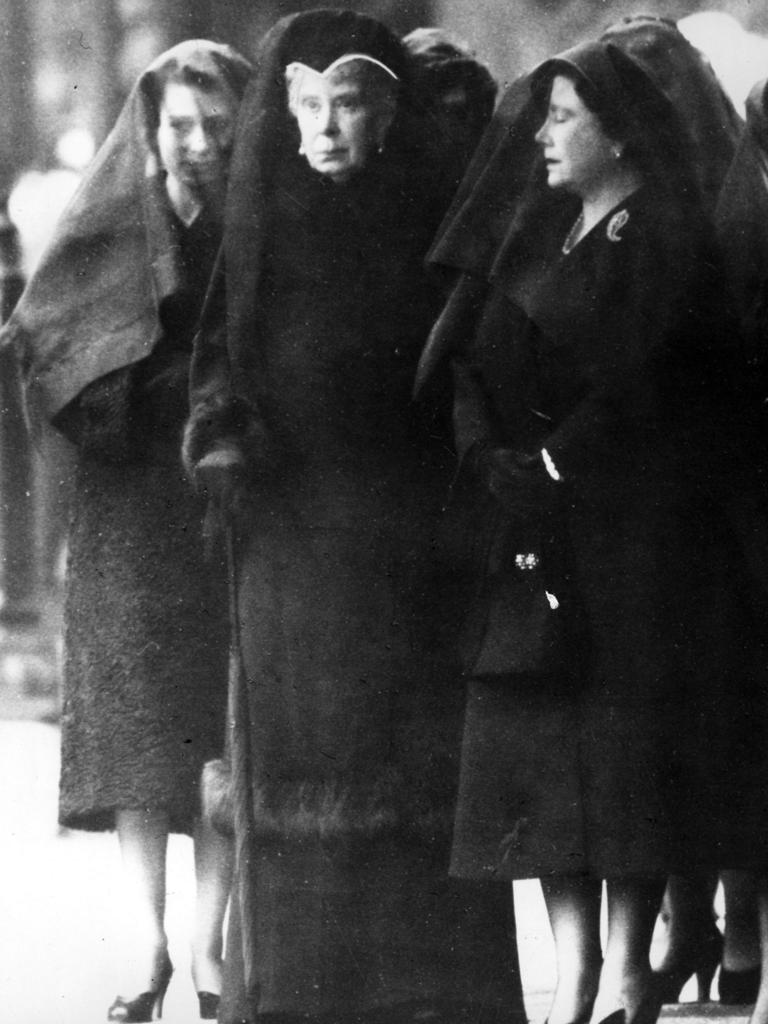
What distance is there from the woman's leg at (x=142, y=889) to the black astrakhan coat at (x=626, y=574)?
0.87m

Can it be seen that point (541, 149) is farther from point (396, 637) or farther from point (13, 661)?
point (13, 661)

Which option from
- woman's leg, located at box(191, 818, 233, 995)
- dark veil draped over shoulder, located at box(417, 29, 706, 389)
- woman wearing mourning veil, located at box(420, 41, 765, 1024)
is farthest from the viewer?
woman's leg, located at box(191, 818, 233, 995)

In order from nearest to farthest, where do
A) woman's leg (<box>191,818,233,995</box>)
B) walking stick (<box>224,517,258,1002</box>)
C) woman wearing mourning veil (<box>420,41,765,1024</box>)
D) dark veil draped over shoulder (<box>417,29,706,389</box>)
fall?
woman wearing mourning veil (<box>420,41,765,1024</box>) → dark veil draped over shoulder (<box>417,29,706,389</box>) → walking stick (<box>224,517,258,1002</box>) → woman's leg (<box>191,818,233,995</box>)

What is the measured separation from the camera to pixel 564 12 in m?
5.78

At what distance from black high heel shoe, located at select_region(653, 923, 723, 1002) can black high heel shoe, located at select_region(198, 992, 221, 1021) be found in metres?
1.20

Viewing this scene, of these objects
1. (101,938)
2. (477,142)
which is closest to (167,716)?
(101,938)


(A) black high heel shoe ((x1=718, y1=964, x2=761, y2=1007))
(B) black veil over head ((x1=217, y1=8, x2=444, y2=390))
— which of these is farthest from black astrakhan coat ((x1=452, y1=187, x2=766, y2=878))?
(B) black veil over head ((x1=217, y1=8, x2=444, y2=390))

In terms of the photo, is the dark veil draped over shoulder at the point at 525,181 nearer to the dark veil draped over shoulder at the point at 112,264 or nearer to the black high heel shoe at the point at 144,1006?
the dark veil draped over shoulder at the point at 112,264

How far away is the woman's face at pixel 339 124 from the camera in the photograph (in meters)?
5.80

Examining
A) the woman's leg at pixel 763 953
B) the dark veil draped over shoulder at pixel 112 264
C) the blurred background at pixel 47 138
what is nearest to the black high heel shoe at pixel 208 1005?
the blurred background at pixel 47 138

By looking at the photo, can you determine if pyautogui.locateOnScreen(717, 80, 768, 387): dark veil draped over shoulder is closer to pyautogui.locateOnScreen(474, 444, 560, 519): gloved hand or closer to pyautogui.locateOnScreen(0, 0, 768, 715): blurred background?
pyautogui.locateOnScreen(474, 444, 560, 519): gloved hand

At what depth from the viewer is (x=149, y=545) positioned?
593cm

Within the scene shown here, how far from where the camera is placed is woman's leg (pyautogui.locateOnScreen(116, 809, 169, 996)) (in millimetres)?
5875

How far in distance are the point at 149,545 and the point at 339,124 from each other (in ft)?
4.21
